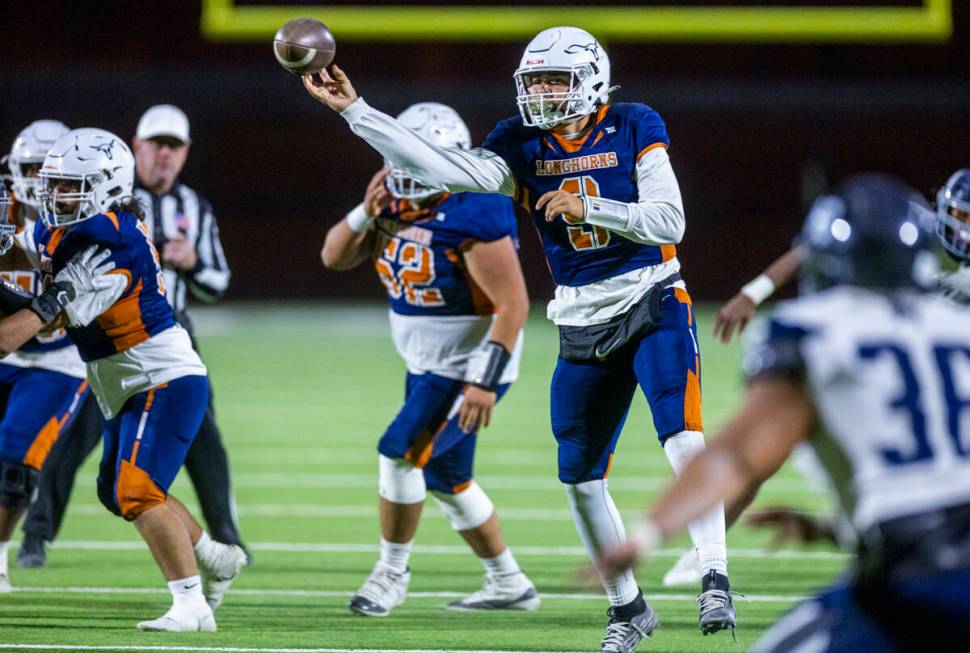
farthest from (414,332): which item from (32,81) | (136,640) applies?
(32,81)

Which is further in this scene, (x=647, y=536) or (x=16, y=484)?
(x=16, y=484)

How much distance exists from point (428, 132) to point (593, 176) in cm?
111

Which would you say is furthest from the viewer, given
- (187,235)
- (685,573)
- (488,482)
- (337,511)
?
(488,482)

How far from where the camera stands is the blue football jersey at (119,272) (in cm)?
457

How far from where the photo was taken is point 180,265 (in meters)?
6.18

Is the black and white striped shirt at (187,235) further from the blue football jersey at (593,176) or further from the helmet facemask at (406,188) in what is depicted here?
the blue football jersey at (593,176)

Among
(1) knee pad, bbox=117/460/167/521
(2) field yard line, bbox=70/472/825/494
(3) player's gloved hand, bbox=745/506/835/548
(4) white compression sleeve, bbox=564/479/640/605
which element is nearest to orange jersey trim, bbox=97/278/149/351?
(1) knee pad, bbox=117/460/167/521

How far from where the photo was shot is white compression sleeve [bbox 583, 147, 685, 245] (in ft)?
13.8

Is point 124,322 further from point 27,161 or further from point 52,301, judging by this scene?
point 27,161

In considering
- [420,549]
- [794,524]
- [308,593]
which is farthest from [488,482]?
[794,524]

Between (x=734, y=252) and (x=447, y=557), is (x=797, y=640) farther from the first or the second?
(x=734, y=252)

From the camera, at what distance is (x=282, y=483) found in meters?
8.29

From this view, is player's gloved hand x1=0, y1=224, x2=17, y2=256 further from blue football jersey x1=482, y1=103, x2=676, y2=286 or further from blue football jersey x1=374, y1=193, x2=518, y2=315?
blue football jersey x1=482, y1=103, x2=676, y2=286

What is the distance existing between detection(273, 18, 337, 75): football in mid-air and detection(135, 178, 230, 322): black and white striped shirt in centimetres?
207
